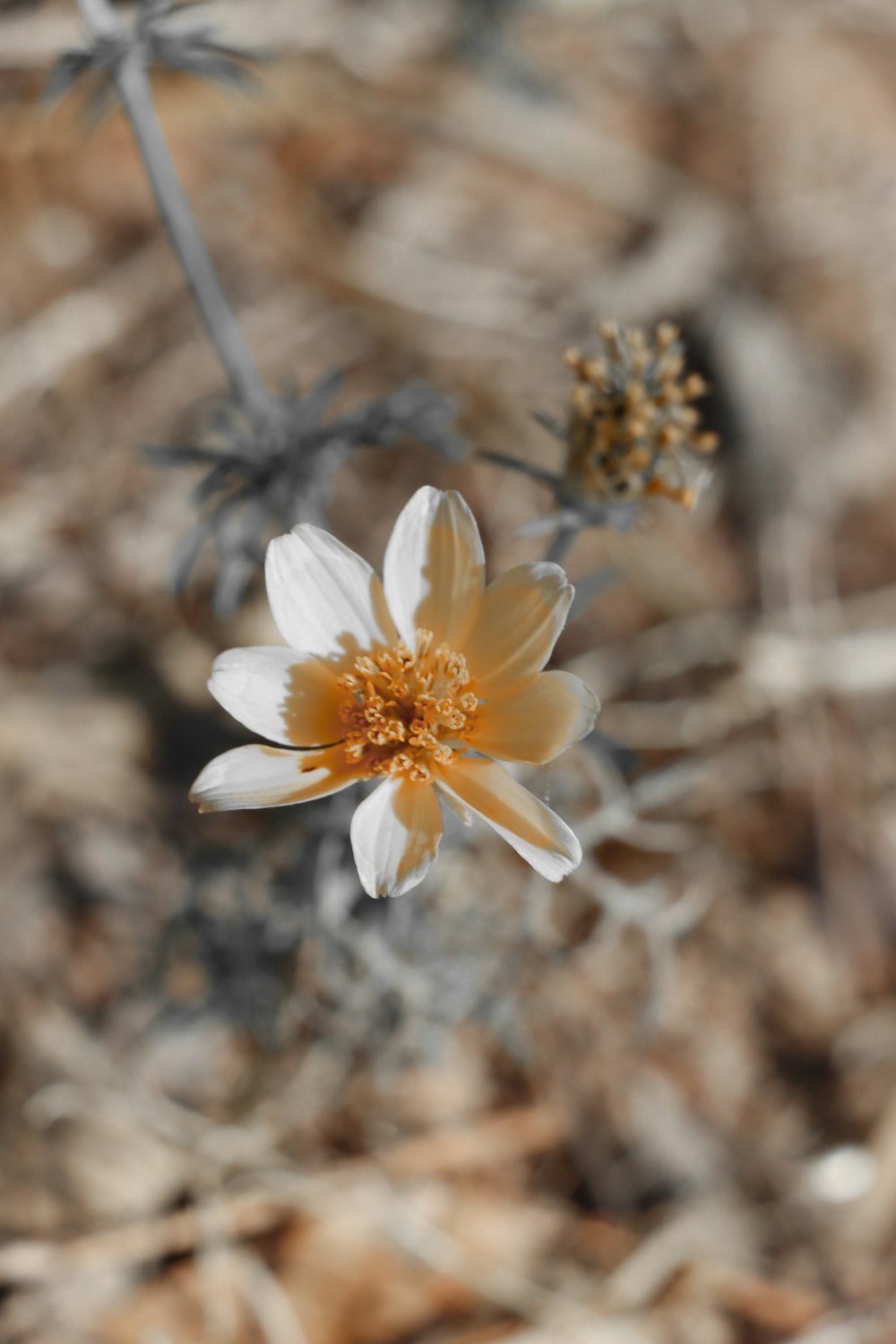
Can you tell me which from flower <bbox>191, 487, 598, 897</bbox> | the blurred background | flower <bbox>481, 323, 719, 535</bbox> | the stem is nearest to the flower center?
flower <bbox>191, 487, 598, 897</bbox>

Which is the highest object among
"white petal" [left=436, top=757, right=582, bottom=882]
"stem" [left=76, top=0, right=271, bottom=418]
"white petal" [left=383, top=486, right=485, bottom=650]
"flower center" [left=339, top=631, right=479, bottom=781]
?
"stem" [left=76, top=0, right=271, bottom=418]

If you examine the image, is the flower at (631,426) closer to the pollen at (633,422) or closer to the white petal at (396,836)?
the pollen at (633,422)

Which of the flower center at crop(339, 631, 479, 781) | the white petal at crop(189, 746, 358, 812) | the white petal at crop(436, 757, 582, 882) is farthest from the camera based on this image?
the flower center at crop(339, 631, 479, 781)

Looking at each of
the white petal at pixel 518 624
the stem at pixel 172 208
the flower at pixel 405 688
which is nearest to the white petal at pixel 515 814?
the flower at pixel 405 688

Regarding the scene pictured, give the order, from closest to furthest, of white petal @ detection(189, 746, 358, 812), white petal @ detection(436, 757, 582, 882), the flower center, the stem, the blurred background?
white petal @ detection(436, 757, 582, 882)
white petal @ detection(189, 746, 358, 812)
the flower center
the stem
the blurred background

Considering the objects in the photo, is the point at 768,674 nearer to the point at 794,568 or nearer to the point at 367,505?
the point at 794,568

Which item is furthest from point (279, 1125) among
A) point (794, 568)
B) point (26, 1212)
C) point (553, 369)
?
point (553, 369)

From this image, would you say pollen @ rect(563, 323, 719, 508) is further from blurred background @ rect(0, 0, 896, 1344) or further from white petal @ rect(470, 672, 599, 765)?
white petal @ rect(470, 672, 599, 765)
